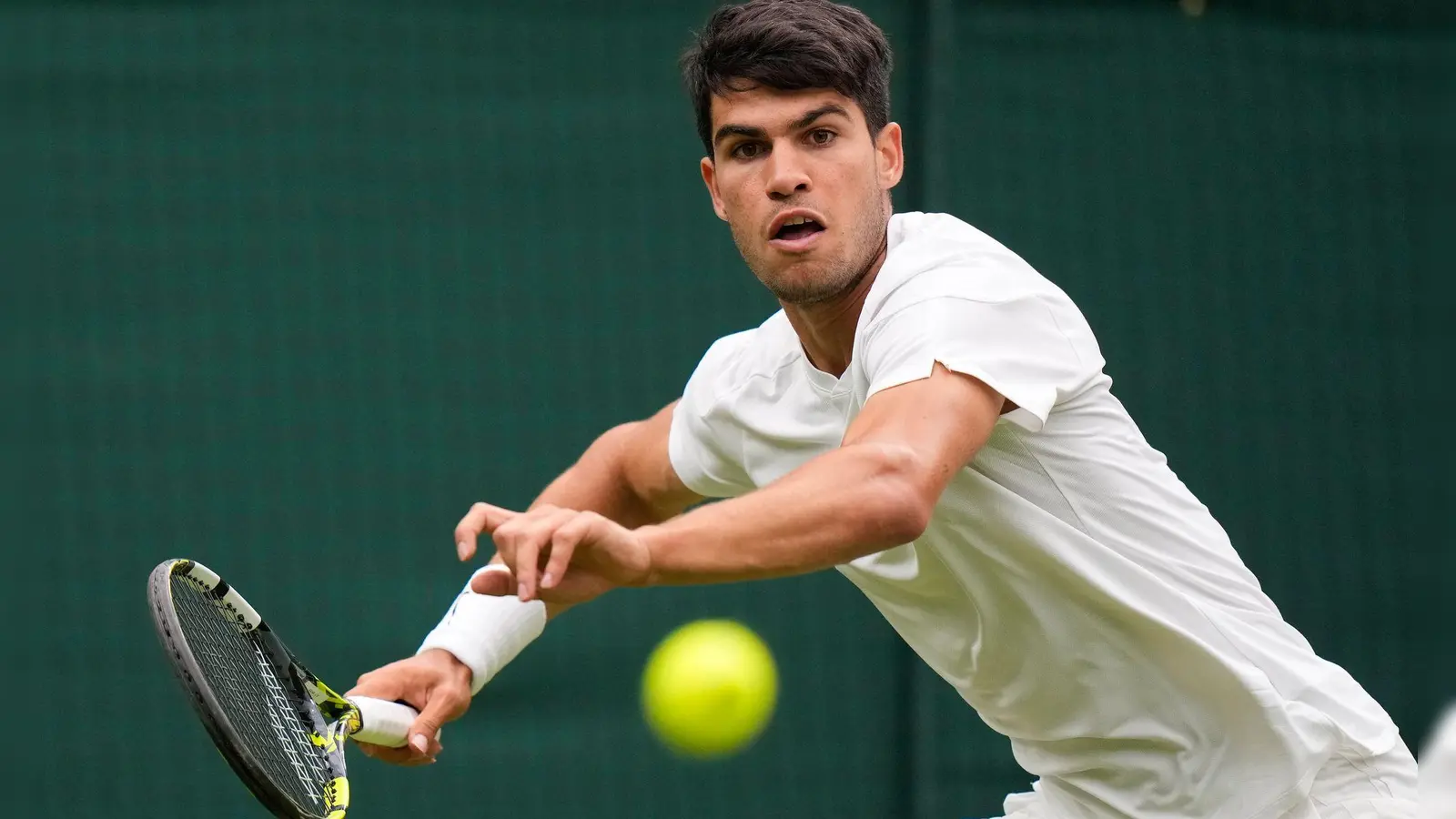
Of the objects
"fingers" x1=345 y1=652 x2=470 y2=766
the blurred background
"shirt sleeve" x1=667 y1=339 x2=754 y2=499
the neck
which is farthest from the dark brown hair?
the blurred background

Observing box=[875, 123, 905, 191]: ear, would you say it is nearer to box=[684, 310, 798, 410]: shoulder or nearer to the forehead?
the forehead

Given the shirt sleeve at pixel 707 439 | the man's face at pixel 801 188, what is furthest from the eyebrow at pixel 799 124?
the shirt sleeve at pixel 707 439

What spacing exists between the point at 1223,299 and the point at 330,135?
2123 millimetres

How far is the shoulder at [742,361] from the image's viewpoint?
8.56 feet

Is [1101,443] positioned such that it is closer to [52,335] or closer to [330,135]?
[330,135]

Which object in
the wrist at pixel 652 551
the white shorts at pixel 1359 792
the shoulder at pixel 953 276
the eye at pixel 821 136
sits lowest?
the white shorts at pixel 1359 792

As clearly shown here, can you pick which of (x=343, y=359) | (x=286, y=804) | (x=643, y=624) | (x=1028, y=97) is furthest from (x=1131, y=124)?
(x=286, y=804)

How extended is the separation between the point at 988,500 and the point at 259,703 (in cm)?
99

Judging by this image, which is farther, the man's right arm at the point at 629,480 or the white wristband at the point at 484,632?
the man's right arm at the point at 629,480

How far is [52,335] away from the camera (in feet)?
12.4

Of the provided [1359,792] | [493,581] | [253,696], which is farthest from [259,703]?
[1359,792]

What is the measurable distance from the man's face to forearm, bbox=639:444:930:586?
2.06 feet

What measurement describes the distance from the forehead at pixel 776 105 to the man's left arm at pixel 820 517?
72 centimetres

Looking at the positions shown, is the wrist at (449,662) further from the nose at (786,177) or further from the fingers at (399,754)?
the nose at (786,177)
